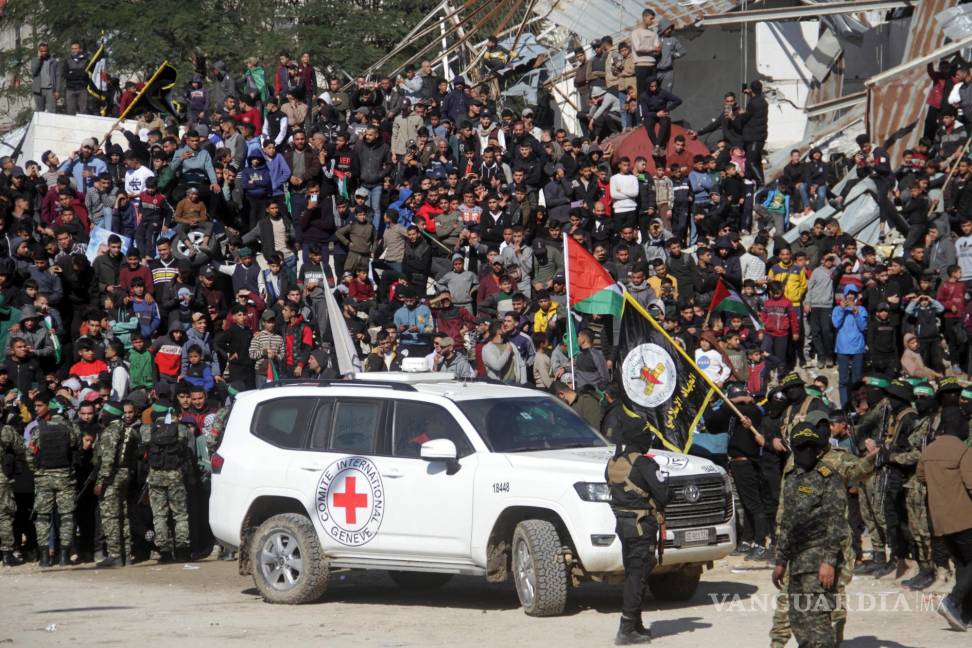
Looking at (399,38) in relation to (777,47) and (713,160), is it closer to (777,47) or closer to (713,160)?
(777,47)

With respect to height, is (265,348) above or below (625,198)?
below

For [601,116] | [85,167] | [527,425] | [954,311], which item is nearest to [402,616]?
[527,425]

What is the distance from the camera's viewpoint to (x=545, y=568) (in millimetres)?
12281

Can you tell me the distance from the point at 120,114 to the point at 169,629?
18.7 meters

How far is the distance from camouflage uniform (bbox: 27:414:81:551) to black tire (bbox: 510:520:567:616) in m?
6.64

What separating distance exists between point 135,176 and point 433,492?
1261 centimetres

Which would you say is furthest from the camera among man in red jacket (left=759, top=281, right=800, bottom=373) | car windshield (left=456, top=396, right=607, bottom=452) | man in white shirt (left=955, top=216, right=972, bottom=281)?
man in white shirt (left=955, top=216, right=972, bottom=281)

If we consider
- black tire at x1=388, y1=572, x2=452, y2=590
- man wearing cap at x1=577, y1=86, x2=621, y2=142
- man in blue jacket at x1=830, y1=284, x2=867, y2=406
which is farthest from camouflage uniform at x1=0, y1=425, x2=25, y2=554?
man wearing cap at x1=577, y1=86, x2=621, y2=142

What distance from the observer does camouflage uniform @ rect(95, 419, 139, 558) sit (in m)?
16.8

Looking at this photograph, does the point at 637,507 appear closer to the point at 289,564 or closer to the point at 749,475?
the point at 289,564

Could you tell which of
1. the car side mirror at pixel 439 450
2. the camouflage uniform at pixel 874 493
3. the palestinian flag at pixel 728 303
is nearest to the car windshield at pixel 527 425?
the car side mirror at pixel 439 450

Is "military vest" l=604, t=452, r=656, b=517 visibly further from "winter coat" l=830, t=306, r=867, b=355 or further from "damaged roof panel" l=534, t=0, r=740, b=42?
"damaged roof panel" l=534, t=0, r=740, b=42

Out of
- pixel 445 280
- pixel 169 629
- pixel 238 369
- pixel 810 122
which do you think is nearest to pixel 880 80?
pixel 810 122

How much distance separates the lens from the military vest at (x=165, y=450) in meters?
16.8
